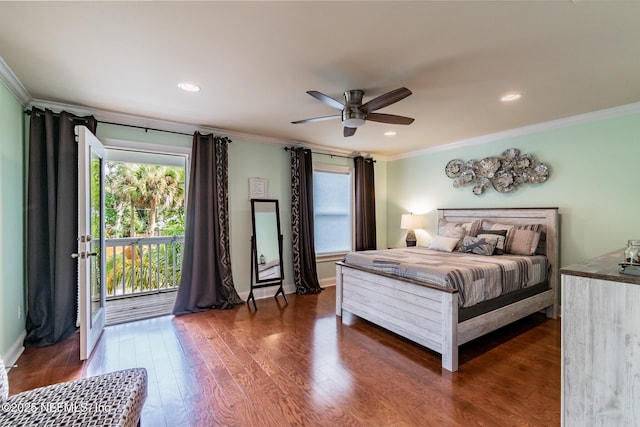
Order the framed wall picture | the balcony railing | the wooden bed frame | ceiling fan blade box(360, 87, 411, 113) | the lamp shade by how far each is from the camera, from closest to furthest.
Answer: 1. ceiling fan blade box(360, 87, 411, 113)
2. the wooden bed frame
3. the framed wall picture
4. the balcony railing
5. the lamp shade

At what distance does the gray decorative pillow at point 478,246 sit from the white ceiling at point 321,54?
62.8 inches

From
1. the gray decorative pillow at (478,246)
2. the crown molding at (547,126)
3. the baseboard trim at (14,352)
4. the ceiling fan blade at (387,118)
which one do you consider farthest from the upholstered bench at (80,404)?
the crown molding at (547,126)

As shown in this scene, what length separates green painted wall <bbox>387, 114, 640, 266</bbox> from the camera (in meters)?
3.29

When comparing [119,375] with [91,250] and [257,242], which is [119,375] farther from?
[257,242]

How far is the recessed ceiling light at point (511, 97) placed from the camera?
293 cm

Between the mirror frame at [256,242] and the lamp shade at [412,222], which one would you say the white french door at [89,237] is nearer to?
the mirror frame at [256,242]

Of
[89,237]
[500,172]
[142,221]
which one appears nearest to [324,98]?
[89,237]

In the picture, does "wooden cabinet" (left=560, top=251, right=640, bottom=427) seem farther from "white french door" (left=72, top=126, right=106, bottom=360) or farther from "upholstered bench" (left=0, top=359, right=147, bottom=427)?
"white french door" (left=72, top=126, right=106, bottom=360)

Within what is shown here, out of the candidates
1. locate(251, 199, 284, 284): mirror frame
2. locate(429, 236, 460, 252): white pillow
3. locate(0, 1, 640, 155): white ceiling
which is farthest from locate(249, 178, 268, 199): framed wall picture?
locate(429, 236, 460, 252): white pillow

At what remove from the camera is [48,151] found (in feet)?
9.92

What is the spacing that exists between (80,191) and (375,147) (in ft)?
13.7

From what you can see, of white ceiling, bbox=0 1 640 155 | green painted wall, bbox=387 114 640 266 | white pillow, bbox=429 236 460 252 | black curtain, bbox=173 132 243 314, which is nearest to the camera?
white ceiling, bbox=0 1 640 155

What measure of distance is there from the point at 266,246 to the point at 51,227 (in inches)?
96.5

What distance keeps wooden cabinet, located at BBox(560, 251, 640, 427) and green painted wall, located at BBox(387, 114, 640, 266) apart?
260 centimetres
